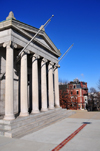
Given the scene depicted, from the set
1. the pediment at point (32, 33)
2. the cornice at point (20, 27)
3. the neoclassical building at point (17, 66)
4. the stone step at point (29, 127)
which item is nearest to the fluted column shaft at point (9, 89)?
the neoclassical building at point (17, 66)

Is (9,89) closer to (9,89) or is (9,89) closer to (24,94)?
(9,89)

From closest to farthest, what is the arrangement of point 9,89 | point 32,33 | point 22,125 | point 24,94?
point 22,125
point 9,89
point 24,94
point 32,33

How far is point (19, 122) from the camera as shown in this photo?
1386 cm

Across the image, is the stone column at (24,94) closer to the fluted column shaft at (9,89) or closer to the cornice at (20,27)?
the fluted column shaft at (9,89)

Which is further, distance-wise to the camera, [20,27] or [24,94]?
[20,27]

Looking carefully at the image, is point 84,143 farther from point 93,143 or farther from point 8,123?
point 8,123

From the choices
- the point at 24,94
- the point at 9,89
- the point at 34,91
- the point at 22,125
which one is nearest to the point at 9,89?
the point at 9,89

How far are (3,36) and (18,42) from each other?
1738 mm

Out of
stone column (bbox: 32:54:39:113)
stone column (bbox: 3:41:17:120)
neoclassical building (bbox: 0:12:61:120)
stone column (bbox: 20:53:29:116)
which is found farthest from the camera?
stone column (bbox: 32:54:39:113)

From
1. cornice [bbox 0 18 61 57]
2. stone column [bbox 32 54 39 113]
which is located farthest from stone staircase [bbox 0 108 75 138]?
cornice [bbox 0 18 61 57]

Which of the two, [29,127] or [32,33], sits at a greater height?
[32,33]

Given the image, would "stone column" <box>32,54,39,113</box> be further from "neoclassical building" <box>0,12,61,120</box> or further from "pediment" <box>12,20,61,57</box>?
"pediment" <box>12,20,61,57</box>

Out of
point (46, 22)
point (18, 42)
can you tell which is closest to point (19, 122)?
point (18, 42)

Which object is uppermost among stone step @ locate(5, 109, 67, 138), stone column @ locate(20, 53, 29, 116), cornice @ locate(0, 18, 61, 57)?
cornice @ locate(0, 18, 61, 57)
